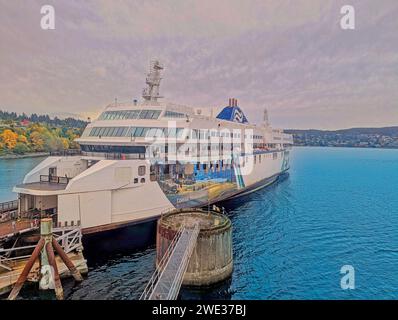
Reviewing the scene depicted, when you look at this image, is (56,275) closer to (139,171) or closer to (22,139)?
(139,171)

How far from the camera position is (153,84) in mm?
29406

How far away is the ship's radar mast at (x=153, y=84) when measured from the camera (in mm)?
29328

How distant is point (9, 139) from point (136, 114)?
7522 centimetres

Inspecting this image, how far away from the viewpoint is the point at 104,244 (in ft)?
60.5

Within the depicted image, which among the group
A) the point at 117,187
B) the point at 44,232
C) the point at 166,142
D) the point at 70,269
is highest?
the point at 166,142

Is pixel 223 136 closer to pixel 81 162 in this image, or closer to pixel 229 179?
pixel 229 179

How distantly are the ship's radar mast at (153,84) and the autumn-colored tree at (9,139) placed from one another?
7053cm

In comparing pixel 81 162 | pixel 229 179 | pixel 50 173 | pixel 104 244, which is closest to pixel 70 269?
pixel 104 244

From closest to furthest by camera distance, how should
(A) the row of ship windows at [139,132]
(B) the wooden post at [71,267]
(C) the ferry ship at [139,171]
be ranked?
(B) the wooden post at [71,267]
(C) the ferry ship at [139,171]
(A) the row of ship windows at [139,132]

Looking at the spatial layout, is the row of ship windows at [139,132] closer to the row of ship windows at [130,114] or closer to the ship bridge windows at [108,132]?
the ship bridge windows at [108,132]

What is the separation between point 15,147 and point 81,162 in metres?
72.4

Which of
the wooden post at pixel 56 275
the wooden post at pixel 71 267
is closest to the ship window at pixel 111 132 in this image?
the wooden post at pixel 71 267

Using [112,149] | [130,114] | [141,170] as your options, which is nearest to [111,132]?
[112,149]
